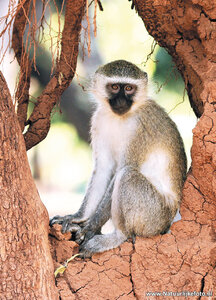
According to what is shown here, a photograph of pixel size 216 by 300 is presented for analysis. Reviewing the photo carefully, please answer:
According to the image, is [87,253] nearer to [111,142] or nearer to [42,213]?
[42,213]

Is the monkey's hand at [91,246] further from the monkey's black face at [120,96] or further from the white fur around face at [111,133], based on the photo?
the monkey's black face at [120,96]

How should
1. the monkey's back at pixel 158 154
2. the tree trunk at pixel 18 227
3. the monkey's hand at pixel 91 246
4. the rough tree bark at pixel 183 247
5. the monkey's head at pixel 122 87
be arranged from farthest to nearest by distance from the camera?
the monkey's head at pixel 122 87, the monkey's back at pixel 158 154, the monkey's hand at pixel 91 246, the rough tree bark at pixel 183 247, the tree trunk at pixel 18 227

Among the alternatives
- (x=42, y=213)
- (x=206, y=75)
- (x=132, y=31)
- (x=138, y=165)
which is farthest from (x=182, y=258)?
(x=132, y=31)

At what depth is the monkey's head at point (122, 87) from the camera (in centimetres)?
405

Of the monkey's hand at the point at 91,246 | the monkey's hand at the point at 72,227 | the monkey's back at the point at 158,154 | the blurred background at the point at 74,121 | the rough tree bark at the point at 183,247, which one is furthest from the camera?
the blurred background at the point at 74,121

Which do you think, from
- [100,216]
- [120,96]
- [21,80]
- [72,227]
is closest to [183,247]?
[100,216]

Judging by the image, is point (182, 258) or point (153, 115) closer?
point (182, 258)

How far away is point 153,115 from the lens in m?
4.06

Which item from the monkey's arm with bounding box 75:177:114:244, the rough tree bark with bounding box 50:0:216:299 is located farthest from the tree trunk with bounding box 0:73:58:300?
the monkey's arm with bounding box 75:177:114:244

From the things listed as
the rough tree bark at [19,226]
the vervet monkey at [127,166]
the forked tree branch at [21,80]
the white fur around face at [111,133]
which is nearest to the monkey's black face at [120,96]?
the vervet monkey at [127,166]

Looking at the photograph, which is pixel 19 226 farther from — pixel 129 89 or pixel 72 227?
pixel 129 89

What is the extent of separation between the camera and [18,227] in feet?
9.36

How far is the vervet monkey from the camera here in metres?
3.64

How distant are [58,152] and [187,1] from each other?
5.89m
